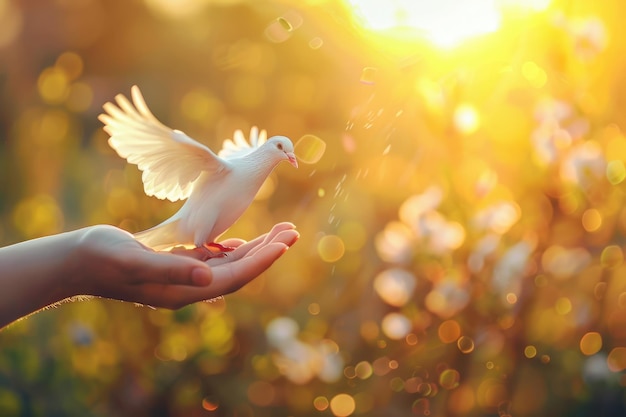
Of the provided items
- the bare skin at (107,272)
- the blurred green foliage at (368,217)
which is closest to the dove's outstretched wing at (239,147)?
the bare skin at (107,272)

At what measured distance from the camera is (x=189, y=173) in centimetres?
79

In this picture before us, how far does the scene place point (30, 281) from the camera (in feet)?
2.51

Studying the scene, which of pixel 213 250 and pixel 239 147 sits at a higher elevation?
pixel 239 147

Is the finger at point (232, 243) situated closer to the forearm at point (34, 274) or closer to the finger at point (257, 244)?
the finger at point (257, 244)

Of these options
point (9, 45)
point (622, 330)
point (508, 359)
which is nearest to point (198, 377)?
point (508, 359)

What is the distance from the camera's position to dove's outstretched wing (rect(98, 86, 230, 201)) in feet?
2.30

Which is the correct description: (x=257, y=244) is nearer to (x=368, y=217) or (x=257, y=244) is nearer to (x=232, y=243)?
(x=232, y=243)

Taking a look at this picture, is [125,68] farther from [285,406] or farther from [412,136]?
Answer: [285,406]

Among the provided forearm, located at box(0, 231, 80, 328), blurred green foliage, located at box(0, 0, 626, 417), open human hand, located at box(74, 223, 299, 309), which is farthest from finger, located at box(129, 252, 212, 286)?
blurred green foliage, located at box(0, 0, 626, 417)

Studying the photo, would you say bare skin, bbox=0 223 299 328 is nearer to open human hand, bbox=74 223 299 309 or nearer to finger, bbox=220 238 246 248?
open human hand, bbox=74 223 299 309

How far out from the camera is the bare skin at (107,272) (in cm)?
71

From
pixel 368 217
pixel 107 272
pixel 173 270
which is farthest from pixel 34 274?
pixel 368 217

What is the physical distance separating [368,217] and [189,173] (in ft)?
2.76

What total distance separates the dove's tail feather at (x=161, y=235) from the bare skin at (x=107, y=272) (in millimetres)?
80
